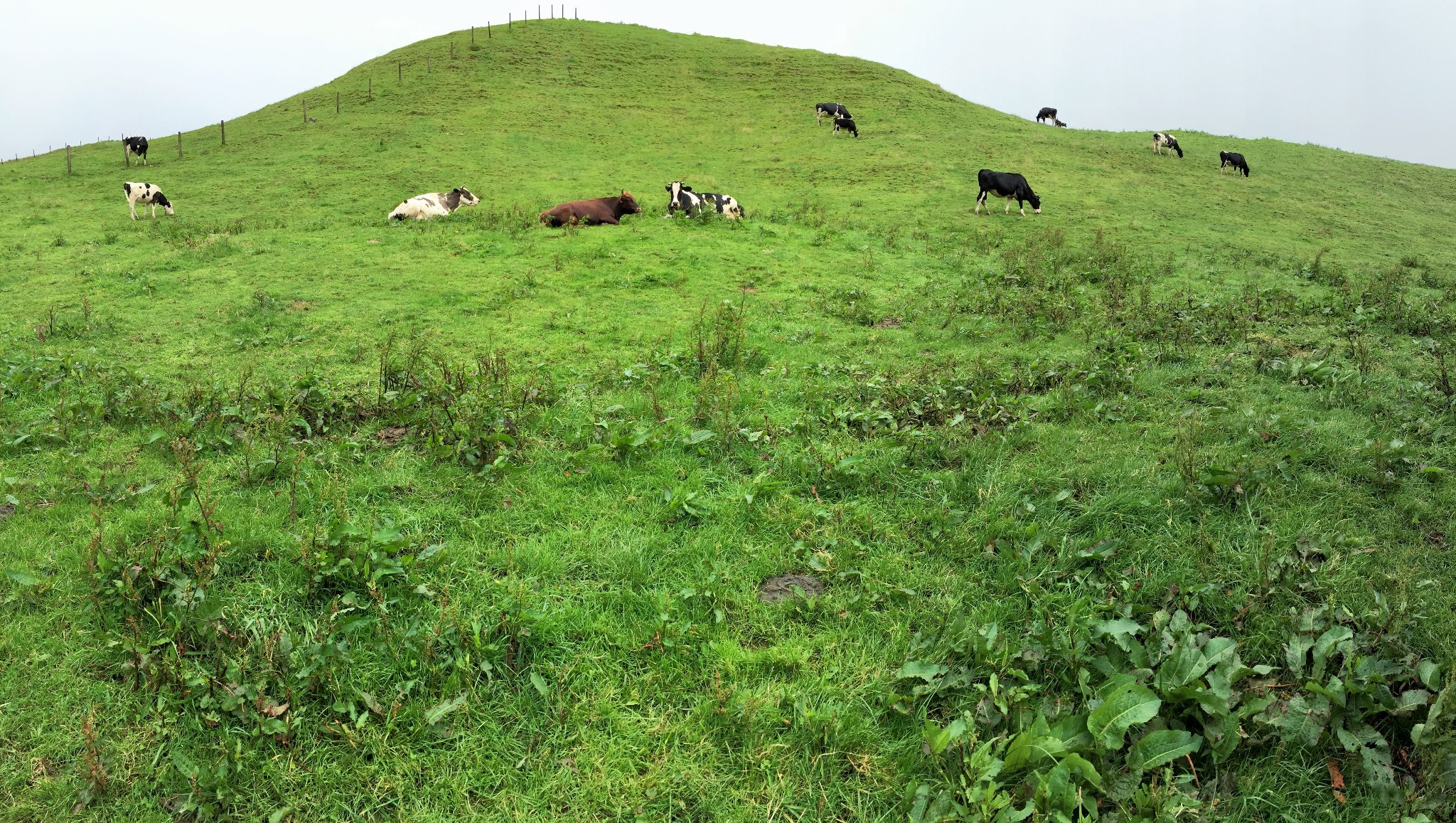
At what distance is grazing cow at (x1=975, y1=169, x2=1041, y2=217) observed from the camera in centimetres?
2106

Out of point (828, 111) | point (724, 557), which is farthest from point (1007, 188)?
point (724, 557)

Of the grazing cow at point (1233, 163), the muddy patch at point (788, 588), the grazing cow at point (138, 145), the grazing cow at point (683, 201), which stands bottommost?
the muddy patch at point (788, 588)

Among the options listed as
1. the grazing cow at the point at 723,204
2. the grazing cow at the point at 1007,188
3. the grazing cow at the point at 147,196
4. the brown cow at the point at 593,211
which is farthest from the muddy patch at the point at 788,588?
the grazing cow at the point at 147,196

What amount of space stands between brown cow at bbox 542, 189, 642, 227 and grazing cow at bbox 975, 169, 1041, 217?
1099cm

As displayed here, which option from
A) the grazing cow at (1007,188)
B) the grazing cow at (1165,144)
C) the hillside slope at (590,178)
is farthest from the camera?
the grazing cow at (1165,144)

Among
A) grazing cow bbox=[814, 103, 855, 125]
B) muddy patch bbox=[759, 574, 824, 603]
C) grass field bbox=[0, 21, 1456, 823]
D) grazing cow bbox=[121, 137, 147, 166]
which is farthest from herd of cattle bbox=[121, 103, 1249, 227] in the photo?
muddy patch bbox=[759, 574, 824, 603]

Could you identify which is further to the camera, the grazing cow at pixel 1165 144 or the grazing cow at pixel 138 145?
the grazing cow at pixel 1165 144

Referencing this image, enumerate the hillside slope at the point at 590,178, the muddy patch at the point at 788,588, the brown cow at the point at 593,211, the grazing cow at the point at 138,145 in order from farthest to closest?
the grazing cow at the point at 138,145
the brown cow at the point at 593,211
the hillside slope at the point at 590,178
the muddy patch at the point at 788,588

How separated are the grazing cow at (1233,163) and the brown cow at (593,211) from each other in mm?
27022

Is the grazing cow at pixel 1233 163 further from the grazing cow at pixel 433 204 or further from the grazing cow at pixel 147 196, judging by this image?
the grazing cow at pixel 147 196

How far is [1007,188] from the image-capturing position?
21109 mm

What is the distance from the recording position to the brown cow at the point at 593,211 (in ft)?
57.9

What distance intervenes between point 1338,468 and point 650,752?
5135mm

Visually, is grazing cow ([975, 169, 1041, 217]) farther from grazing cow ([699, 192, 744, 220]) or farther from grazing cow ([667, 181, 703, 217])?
grazing cow ([667, 181, 703, 217])
